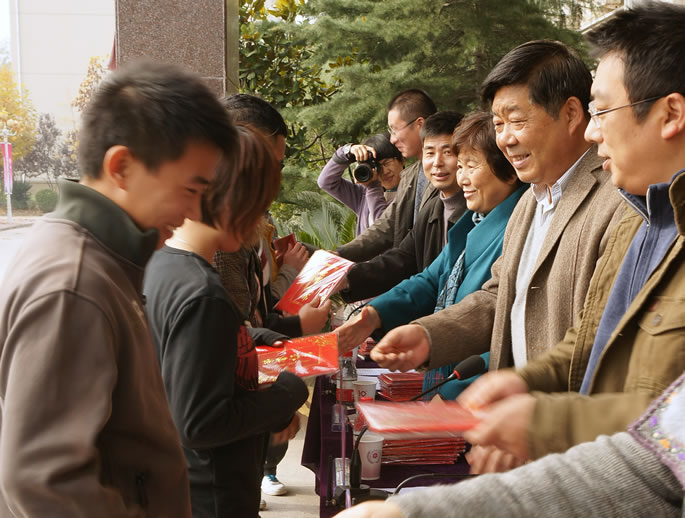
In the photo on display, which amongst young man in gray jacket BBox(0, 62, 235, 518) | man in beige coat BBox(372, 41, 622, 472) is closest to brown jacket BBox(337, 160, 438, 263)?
man in beige coat BBox(372, 41, 622, 472)

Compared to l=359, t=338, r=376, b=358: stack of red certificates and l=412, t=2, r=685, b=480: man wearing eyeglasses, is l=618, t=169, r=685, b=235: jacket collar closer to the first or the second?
l=412, t=2, r=685, b=480: man wearing eyeglasses

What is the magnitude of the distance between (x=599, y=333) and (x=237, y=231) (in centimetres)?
97

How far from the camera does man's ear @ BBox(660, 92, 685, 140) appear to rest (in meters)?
1.37

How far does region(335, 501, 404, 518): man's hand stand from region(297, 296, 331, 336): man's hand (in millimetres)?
1820

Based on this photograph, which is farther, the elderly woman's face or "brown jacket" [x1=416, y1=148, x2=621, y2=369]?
the elderly woman's face

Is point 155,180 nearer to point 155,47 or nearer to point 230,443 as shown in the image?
point 230,443

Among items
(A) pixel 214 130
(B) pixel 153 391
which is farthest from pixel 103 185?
(B) pixel 153 391

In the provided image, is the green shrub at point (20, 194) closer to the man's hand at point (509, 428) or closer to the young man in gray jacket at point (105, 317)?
the young man in gray jacket at point (105, 317)

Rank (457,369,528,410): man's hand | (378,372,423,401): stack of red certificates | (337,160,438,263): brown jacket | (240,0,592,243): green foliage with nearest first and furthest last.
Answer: (457,369,528,410): man's hand, (378,372,423,401): stack of red certificates, (337,160,438,263): brown jacket, (240,0,592,243): green foliage

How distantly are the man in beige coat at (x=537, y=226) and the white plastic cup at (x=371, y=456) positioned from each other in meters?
0.27

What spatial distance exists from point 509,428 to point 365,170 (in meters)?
4.38

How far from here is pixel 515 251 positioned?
7.33ft

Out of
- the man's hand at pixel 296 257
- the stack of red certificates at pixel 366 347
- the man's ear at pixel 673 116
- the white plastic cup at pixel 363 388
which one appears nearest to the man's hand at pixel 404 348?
the white plastic cup at pixel 363 388

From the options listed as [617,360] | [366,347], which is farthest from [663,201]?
[366,347]
